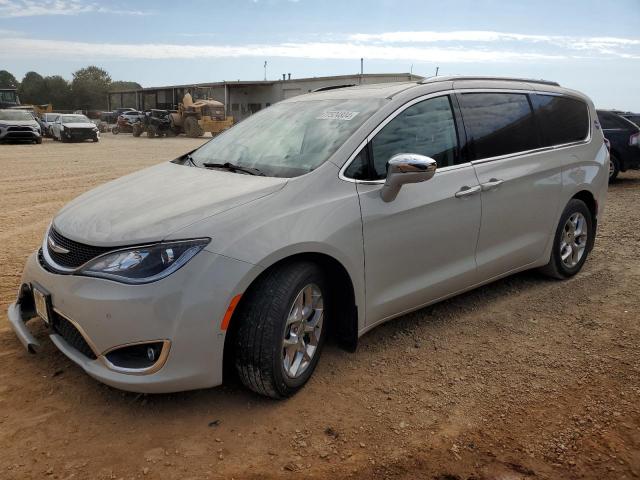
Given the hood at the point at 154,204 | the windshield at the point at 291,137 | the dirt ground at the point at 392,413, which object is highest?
the windshield at the point at 291,137

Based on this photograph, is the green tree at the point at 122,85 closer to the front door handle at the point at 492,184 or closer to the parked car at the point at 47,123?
the parked car at the point at 47,123

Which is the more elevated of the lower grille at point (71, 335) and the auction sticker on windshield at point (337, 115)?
the auction sticker on windshield at point (337, 115)

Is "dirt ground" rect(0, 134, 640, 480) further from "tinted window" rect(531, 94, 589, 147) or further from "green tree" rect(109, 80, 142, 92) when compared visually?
"green tree" rect(109, 80, 142, 92)

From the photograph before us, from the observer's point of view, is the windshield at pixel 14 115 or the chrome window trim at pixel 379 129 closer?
the chrome window trim at pixel 379 129

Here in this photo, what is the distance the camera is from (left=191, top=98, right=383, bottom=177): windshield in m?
3.36

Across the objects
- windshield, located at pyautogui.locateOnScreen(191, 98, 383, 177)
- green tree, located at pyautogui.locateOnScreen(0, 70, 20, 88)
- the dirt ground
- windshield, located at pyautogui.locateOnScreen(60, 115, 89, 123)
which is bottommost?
the dirt ground

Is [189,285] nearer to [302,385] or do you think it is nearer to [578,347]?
[302,385]

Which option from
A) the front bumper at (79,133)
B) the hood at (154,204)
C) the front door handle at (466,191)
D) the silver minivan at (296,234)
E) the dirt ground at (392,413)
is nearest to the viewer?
the dirt ground at (392,413)

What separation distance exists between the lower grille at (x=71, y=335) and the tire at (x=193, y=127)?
32.1 m

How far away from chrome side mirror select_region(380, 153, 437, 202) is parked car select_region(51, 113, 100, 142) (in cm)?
2716

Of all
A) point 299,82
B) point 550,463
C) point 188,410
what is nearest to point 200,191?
point 188,410

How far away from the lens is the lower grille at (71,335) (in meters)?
2.79

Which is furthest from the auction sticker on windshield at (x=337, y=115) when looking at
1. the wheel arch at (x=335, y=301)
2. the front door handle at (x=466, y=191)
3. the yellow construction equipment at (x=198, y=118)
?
the yellow construction equipment at (x=198, y=118)

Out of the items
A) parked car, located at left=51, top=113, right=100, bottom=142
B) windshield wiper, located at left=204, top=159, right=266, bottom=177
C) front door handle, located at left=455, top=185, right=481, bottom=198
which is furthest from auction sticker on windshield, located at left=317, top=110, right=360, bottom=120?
parked car, located at left=51, top=113, right=100, bottom=142
